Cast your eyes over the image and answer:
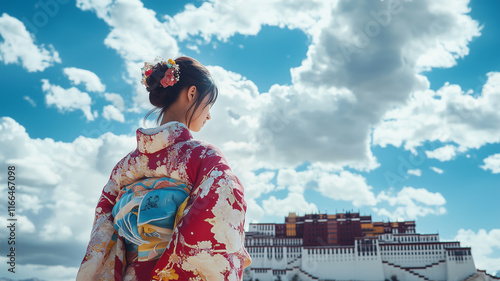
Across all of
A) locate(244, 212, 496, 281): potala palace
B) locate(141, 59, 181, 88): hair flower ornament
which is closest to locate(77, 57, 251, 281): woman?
locate(141, 59, 181, 88): hair flower ornament

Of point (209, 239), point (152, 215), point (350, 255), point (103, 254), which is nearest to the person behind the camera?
point (209, 239)

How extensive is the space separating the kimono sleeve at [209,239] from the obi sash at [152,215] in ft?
0.33

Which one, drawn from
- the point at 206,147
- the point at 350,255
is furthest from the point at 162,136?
the point at 350,255

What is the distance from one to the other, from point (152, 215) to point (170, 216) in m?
0.08

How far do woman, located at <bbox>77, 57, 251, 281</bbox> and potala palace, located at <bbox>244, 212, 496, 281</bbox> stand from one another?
Result: 55588mm

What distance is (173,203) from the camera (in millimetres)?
1782

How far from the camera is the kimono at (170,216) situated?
1.65 metres

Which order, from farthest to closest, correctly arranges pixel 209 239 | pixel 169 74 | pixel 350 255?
pixel 350 255, pixel 169 74, pixel 209 239

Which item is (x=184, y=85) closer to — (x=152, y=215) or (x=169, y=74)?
(x=169, y=74)

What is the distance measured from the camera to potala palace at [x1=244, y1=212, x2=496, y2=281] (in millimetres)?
52531

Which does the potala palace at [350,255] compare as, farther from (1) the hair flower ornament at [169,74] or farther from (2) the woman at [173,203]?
(1) the hair flower ornament at [169,74]

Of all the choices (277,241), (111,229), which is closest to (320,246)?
(277,241)

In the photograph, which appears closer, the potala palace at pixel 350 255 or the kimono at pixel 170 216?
the kimono at pixel 170 216

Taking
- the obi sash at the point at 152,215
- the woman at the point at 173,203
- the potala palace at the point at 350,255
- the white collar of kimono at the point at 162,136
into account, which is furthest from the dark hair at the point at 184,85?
the potala palace at the point at 350,255
